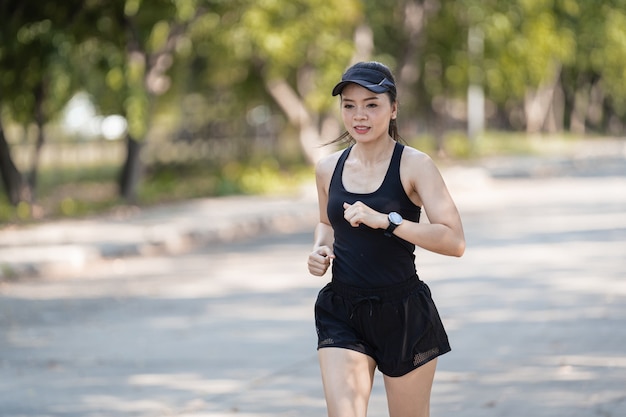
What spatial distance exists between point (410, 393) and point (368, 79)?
3.79 feet

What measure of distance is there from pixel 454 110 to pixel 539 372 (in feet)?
235

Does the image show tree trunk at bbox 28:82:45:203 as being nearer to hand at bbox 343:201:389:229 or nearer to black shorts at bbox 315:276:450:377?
black shorts at bbox 315:276:450:377

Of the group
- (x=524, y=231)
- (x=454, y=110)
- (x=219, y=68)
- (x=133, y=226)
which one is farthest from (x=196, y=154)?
(x=454, y=110)

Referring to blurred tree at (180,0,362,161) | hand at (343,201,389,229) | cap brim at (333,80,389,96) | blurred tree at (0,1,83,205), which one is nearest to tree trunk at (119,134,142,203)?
blurred tree at (0,1,83,205)

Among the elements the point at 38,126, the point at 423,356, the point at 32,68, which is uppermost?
the point at 32,68

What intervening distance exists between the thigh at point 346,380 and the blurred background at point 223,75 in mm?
16248

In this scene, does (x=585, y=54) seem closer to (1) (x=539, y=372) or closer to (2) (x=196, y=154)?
(2) (x=196, y=154)

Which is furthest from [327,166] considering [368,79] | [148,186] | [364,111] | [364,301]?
[148,186]

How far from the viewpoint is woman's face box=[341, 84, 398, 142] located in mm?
4742

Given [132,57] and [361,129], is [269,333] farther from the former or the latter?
[132,57]

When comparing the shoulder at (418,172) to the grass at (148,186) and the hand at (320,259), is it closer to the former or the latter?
the hand at (320,259)

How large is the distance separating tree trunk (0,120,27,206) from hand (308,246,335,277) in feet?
59.8

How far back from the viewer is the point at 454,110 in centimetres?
7919

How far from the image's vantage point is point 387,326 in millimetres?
4777
